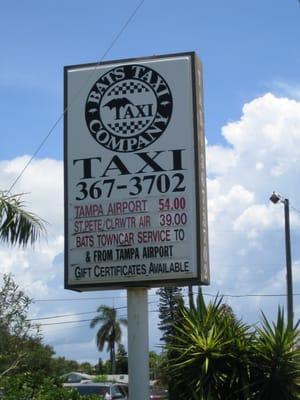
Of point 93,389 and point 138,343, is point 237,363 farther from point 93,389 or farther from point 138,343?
point 93,389

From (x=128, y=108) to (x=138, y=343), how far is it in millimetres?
3675

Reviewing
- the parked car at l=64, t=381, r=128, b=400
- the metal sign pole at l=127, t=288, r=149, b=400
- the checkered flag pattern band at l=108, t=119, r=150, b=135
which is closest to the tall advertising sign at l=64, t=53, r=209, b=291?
the checkered flag pattern band at l=108, t=119, r=150, b=135

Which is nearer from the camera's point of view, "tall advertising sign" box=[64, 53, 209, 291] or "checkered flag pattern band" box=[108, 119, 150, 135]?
"tall advertising sign" box=[64, 53, 209, 291]

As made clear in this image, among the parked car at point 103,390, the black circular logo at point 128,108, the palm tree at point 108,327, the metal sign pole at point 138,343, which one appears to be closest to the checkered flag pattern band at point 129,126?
the black circular logo at point 128,108

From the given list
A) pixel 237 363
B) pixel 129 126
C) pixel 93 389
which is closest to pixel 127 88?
pixel 129 126

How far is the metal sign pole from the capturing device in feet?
41.1

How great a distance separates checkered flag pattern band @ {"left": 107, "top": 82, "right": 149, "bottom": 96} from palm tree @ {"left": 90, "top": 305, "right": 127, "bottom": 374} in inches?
3113

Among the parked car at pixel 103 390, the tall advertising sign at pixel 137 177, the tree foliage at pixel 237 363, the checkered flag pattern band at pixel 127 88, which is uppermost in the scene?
the checkered flag pattern band at pixel 127 88

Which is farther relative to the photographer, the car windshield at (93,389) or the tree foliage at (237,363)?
the car windshield at (93,389)

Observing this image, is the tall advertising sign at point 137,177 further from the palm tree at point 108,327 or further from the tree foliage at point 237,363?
the palm tree at point 108,327

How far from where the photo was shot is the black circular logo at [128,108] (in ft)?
41.8

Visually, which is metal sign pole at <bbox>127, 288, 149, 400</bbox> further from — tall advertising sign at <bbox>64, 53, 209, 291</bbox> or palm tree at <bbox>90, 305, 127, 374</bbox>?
palm tree at <bbox>90, 305, 127, 374</bbox>

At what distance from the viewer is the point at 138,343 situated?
12625mm

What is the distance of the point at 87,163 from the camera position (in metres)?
12.9
